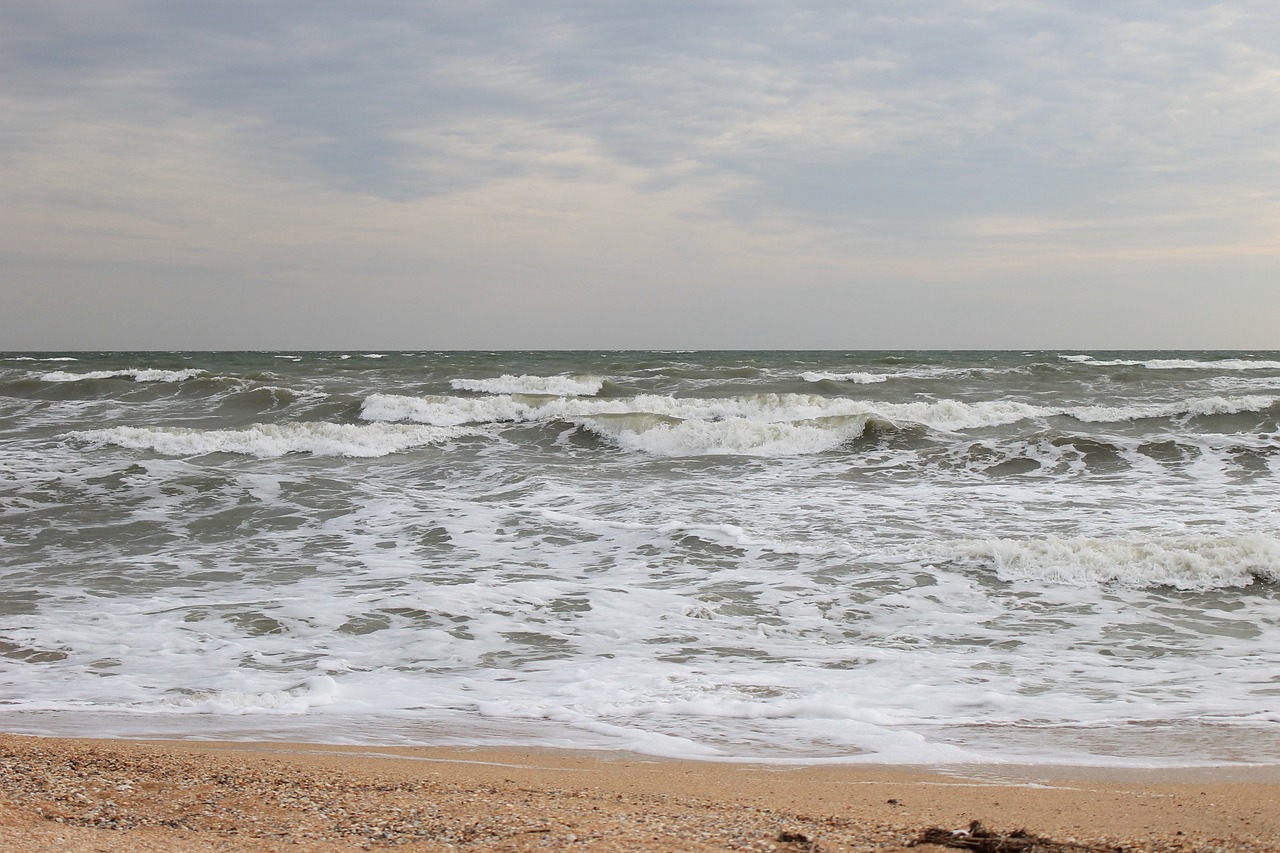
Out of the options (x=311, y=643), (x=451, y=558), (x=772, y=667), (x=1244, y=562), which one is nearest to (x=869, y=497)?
(x=1244, y=562)

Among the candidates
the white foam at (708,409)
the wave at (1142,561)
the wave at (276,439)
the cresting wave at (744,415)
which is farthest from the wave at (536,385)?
the wave at (1142,561)

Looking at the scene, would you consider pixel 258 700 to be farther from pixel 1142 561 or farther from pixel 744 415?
pixel 744 415

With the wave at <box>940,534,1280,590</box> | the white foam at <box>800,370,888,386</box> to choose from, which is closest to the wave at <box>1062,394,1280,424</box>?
the white foam at <box>800,370,888,386</box>

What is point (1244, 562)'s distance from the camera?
7.19 meters

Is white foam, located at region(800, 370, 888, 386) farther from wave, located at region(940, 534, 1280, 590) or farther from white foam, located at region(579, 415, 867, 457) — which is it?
wave, located at region(940, 534, 1280, 590)

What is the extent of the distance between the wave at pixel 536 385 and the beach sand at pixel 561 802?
918 inches

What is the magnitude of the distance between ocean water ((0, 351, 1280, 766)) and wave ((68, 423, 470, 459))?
11 cm

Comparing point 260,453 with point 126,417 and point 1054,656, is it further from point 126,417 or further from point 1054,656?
point 1054,656

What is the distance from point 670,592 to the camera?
7.20 metres

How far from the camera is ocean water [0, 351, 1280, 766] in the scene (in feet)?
14.8

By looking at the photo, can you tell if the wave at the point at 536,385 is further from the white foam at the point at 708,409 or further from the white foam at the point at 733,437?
the white foam at the point at 733,437

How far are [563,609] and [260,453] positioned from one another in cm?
1102

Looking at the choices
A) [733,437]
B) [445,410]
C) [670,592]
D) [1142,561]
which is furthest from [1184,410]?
[445,410]

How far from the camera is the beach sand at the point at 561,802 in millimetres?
2773
